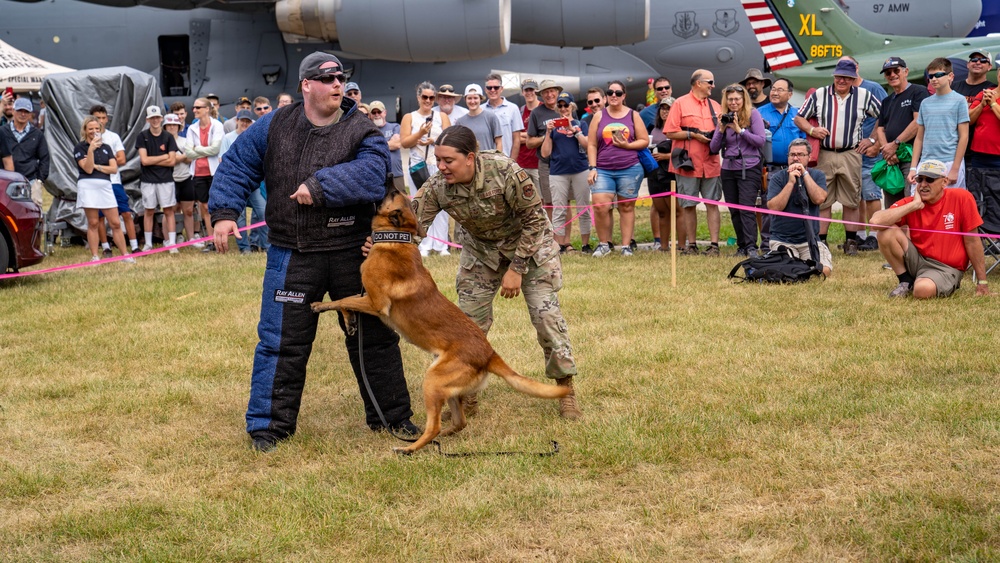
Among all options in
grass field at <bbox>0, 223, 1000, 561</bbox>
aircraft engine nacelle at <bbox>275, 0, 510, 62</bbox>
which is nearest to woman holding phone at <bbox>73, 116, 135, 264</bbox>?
grass field at <bbox>0, 223, 1000, 561</bbox>

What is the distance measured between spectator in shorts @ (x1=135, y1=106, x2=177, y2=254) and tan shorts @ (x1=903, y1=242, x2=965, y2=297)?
8964mm

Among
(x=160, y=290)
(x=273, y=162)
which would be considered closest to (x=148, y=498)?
(x=273, y=162)

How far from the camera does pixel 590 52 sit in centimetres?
1755

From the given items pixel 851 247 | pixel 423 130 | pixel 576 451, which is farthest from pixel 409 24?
pixel 576 451

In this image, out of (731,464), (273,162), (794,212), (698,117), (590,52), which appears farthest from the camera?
(590,52)

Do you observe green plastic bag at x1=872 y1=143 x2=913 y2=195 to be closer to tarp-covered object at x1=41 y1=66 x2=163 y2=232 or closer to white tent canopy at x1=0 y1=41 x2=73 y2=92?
tarp-covered object at x1=41 y1=66 x2=163 y2=232

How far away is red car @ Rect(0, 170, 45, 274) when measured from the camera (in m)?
9.61

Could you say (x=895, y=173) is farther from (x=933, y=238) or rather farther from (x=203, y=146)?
(x=203, y=146)

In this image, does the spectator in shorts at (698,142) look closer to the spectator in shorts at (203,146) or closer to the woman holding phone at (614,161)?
the woman holding phone at (614,161)

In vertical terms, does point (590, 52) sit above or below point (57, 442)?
above

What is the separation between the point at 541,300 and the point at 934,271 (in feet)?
14.4

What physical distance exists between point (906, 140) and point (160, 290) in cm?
785

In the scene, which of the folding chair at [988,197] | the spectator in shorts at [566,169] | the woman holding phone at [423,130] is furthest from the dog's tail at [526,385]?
the spectator in shorts at [566,169]

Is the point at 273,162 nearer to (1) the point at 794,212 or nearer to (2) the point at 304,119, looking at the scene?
(2) the point at 304,119
